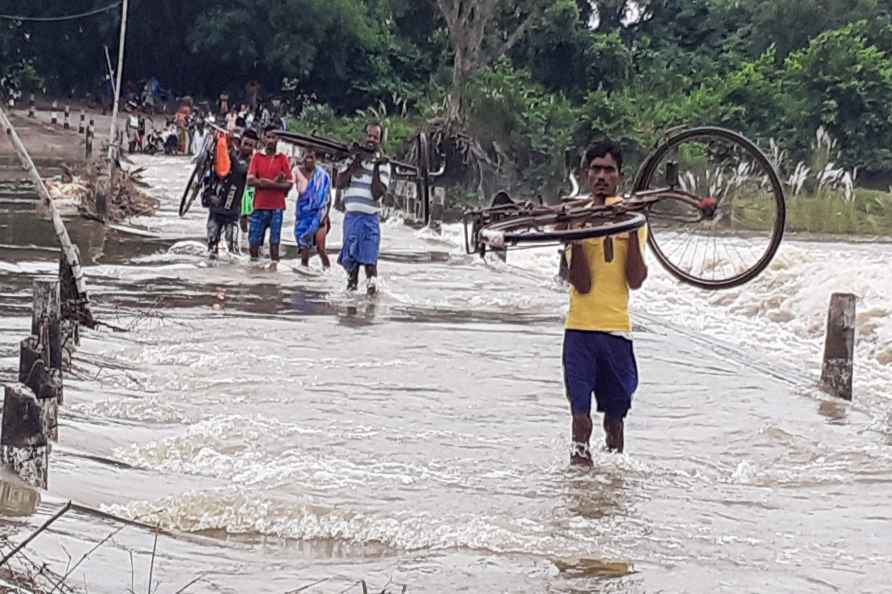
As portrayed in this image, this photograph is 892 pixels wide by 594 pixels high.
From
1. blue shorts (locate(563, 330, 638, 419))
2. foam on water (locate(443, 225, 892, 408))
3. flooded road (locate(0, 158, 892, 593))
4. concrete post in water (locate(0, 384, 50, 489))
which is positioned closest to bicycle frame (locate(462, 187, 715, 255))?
blue shorts (locate(563, 330, 638, 419))

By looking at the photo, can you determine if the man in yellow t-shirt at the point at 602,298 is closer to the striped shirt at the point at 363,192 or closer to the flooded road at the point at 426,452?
the flooded road at the point at 426,452

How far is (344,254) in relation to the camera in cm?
1580

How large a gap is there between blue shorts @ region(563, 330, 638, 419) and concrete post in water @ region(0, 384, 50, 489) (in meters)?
2.87

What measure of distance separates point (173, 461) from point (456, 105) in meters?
29.6

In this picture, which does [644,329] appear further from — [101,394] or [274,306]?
[101,394]

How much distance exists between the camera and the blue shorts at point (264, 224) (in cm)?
1777

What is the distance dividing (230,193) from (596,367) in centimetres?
1048

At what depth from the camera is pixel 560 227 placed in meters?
7.97

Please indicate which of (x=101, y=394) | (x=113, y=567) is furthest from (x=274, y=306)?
(x=113, y=567)

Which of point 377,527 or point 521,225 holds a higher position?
point 521,225

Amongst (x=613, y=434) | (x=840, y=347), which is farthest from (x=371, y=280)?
(x=613, y=434)

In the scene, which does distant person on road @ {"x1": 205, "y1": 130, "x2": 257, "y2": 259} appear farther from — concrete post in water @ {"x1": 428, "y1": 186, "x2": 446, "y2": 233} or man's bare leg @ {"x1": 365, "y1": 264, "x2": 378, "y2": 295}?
concrete post in water @ {"x1": 428, "y1": 186, "x2": 446, "y2": 233}

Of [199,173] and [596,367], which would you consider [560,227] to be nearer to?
[596,367]

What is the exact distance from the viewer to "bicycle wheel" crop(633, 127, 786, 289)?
28.7 ft
